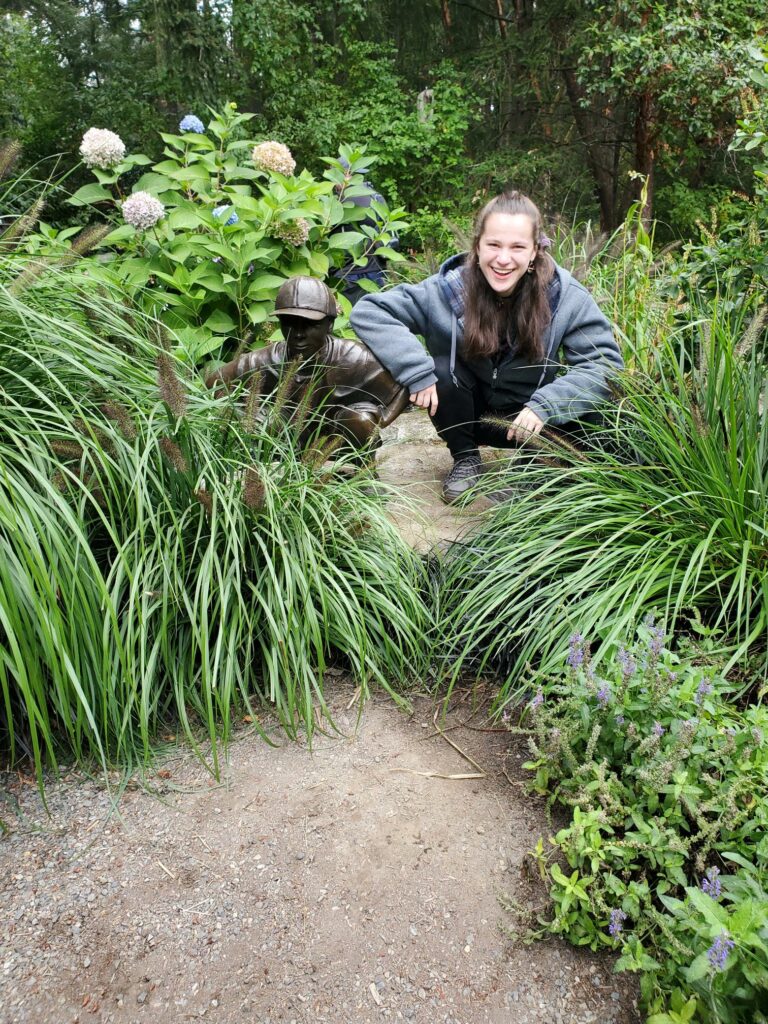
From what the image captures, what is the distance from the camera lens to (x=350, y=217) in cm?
400

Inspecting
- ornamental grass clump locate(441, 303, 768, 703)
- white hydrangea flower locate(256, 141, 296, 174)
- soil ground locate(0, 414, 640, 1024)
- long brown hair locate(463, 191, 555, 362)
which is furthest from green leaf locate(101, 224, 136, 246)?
soil ground locate(0, 414, 640, 1024)

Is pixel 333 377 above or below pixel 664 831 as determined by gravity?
above

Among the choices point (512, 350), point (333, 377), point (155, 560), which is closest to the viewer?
point (155, 560)

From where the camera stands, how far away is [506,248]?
2.76 metres

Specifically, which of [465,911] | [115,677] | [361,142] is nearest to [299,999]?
[465,911]

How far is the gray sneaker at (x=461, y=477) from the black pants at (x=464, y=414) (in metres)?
0.04

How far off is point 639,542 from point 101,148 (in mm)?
3011

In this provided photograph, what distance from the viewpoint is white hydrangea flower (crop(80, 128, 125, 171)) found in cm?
348

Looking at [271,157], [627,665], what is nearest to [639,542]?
[627,665]

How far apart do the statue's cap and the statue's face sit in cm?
2

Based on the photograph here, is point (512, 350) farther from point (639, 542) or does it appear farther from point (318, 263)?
point (318, 263)

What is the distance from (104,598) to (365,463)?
1263 millimetres

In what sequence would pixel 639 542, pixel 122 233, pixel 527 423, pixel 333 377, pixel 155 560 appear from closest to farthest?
pixel 155 560
pixel 639 542
pixel 527 423
pixel 333 377
pixel 122 233

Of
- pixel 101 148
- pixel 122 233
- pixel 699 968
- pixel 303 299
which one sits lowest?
pixel 699 968
